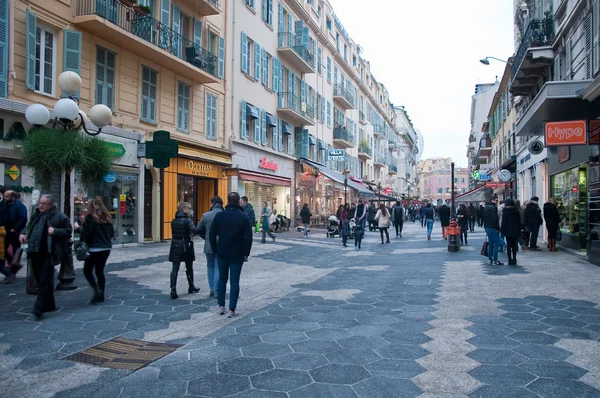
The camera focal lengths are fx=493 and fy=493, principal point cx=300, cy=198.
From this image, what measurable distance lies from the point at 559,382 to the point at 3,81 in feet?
41.6

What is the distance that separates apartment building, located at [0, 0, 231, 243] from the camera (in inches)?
486

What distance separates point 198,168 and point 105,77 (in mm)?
5709

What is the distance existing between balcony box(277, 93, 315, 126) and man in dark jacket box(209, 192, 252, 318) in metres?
21.1

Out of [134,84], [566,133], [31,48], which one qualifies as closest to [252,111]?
[134,84]

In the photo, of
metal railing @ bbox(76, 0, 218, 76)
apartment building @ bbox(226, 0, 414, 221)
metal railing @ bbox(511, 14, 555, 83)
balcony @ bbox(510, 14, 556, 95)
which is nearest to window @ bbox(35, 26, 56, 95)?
metal railing @ bbox(76, 0, 218, 76)

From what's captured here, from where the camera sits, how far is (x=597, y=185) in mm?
12203

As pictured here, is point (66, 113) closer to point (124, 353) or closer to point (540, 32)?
point (124, 353)

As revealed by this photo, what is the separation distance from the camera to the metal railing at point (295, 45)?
1064 inches

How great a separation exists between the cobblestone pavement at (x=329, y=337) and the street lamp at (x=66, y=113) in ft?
9.30

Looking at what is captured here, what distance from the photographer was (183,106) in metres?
19.0

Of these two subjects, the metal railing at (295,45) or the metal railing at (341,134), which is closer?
the metal railing at (295,45)

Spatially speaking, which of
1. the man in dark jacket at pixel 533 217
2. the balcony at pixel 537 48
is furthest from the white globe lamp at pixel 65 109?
the balcony at pixel 537 48

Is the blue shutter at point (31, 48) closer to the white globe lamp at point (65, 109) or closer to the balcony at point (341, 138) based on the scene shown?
the white globe lamp at point (65, 109)

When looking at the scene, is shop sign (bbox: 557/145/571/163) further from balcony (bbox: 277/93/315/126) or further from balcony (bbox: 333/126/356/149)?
balcony (bbox: 333/126/356/149)
